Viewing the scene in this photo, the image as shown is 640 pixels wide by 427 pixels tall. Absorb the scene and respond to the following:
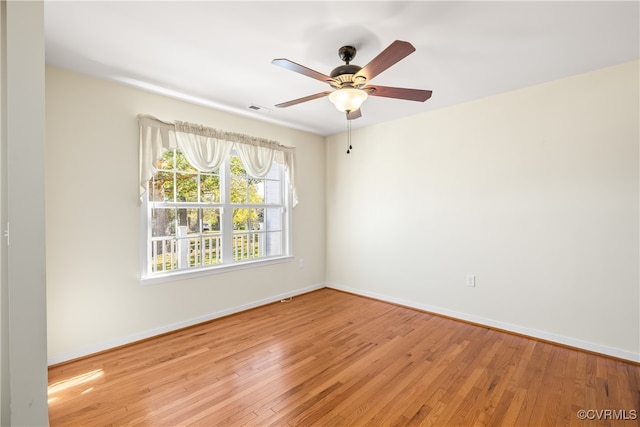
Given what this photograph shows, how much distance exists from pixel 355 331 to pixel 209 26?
299 centimetres

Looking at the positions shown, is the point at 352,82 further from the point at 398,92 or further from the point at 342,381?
the point at 342,381

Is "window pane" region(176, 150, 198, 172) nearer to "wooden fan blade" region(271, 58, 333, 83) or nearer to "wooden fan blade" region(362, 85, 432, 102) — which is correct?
"wooden fan blade" region(271, 58, 333, 83)

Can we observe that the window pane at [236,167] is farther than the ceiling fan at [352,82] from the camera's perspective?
Yes

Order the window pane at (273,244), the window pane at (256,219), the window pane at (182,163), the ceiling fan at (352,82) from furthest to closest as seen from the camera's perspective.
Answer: the window pane at (273,244) < the window pane at (256,219) < the window pane at (182,163) < the ceiling fan at (352,82)

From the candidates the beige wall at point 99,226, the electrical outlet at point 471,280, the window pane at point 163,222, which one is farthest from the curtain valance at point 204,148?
the electrical outlet at point 471,280

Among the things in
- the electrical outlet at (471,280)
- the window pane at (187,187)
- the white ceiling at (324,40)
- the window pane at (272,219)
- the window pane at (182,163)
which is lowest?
the electrical outlet at (471,280)

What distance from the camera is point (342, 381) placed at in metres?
2.25

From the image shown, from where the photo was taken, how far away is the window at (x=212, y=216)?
10.4 feet

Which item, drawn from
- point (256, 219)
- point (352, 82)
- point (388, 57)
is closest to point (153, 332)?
point (256, 219)

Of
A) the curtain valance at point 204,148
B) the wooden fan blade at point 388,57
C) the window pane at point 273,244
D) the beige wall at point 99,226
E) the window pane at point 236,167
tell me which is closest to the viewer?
the wooden fan blade at point 388,57

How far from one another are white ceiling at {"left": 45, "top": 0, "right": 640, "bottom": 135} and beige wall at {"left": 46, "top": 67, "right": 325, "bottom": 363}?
241 mm

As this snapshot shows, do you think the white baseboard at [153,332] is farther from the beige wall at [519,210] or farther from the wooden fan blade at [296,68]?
the wooden fan blade at [296,68]

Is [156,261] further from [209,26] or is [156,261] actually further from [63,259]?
[209,26]

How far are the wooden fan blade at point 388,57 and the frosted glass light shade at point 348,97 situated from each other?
0.13m
